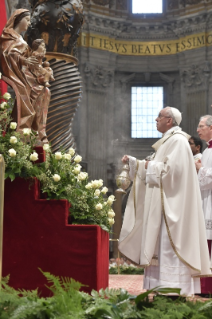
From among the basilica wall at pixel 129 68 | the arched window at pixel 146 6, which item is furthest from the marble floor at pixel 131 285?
the arched window at pixel 146 6

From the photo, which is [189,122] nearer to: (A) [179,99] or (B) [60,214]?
(A) [179,99]

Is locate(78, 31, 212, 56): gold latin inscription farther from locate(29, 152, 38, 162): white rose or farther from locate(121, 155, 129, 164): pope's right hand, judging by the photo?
locate(29, 152, 38, 162): white rose

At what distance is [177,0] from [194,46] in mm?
2046

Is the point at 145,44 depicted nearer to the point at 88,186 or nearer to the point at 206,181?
the point at 206,181

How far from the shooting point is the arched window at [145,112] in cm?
2056

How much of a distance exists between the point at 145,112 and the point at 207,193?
13944mm

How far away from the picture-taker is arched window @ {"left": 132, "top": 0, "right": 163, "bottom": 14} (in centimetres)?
2100

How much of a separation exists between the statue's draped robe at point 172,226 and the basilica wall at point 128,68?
13.5 m

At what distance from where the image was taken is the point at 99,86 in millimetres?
19859

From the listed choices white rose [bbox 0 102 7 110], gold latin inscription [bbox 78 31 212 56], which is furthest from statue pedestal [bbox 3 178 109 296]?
gold latin inscription [bbox 78 31 212 56]

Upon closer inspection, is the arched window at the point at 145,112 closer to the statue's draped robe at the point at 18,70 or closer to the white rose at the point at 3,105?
the statue's draped robe at the point at 18,70

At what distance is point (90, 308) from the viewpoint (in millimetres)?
3596

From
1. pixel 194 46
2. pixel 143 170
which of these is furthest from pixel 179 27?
pixel 143 170

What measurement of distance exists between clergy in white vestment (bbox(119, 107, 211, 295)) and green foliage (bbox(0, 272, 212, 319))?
3.91ft
